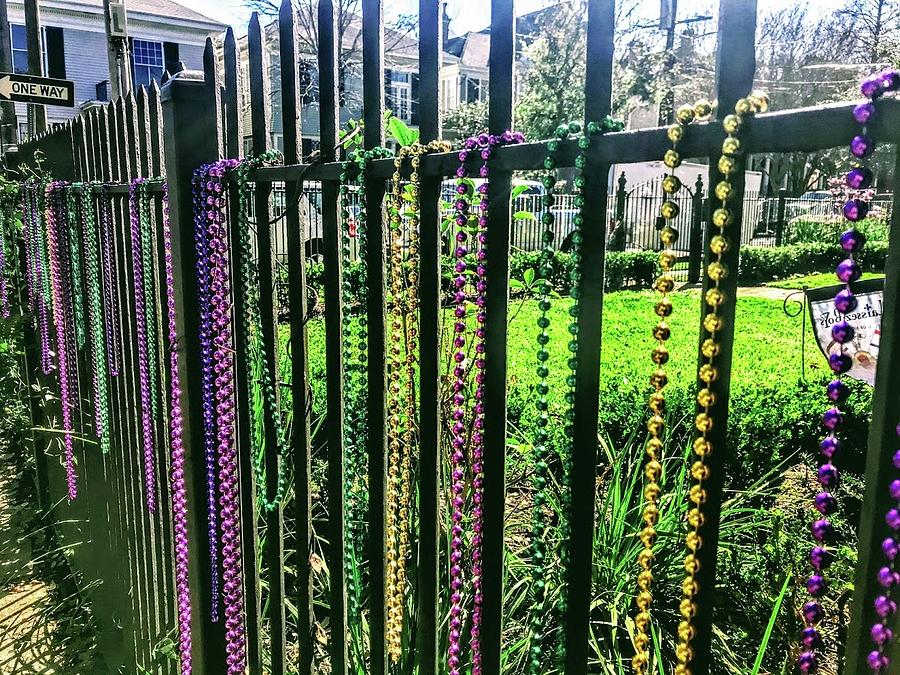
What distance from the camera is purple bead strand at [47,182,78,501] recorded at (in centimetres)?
Result: 395

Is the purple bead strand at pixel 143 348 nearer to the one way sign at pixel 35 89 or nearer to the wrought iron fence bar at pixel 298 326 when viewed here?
the wrought iron fence bar at pixel 298 326

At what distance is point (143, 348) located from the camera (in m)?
2.71

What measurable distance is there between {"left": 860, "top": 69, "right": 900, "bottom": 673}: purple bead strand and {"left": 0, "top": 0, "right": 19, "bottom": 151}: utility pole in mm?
7423

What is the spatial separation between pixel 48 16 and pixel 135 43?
2.79m

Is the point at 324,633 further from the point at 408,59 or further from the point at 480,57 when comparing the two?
the point at 480,57

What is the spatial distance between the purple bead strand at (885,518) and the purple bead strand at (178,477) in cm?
176

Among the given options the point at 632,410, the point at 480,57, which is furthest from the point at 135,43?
the point at 632,410

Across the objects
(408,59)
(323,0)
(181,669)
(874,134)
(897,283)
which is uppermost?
(408,59)

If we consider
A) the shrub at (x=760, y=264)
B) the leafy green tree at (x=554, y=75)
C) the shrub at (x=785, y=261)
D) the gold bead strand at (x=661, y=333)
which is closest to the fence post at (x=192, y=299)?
the gold bead strand at (x=661, y=333)

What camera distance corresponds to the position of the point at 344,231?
1642mm

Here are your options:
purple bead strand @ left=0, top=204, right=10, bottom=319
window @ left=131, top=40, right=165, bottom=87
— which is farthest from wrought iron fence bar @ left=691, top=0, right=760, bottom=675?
window @ left=131, top=40, right=165, bottom=87

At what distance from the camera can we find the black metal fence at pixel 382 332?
838 mm

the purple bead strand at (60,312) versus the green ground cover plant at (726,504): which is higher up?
the purple bead strand at (60,312)

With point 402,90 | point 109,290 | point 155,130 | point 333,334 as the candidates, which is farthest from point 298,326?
point 402,90
